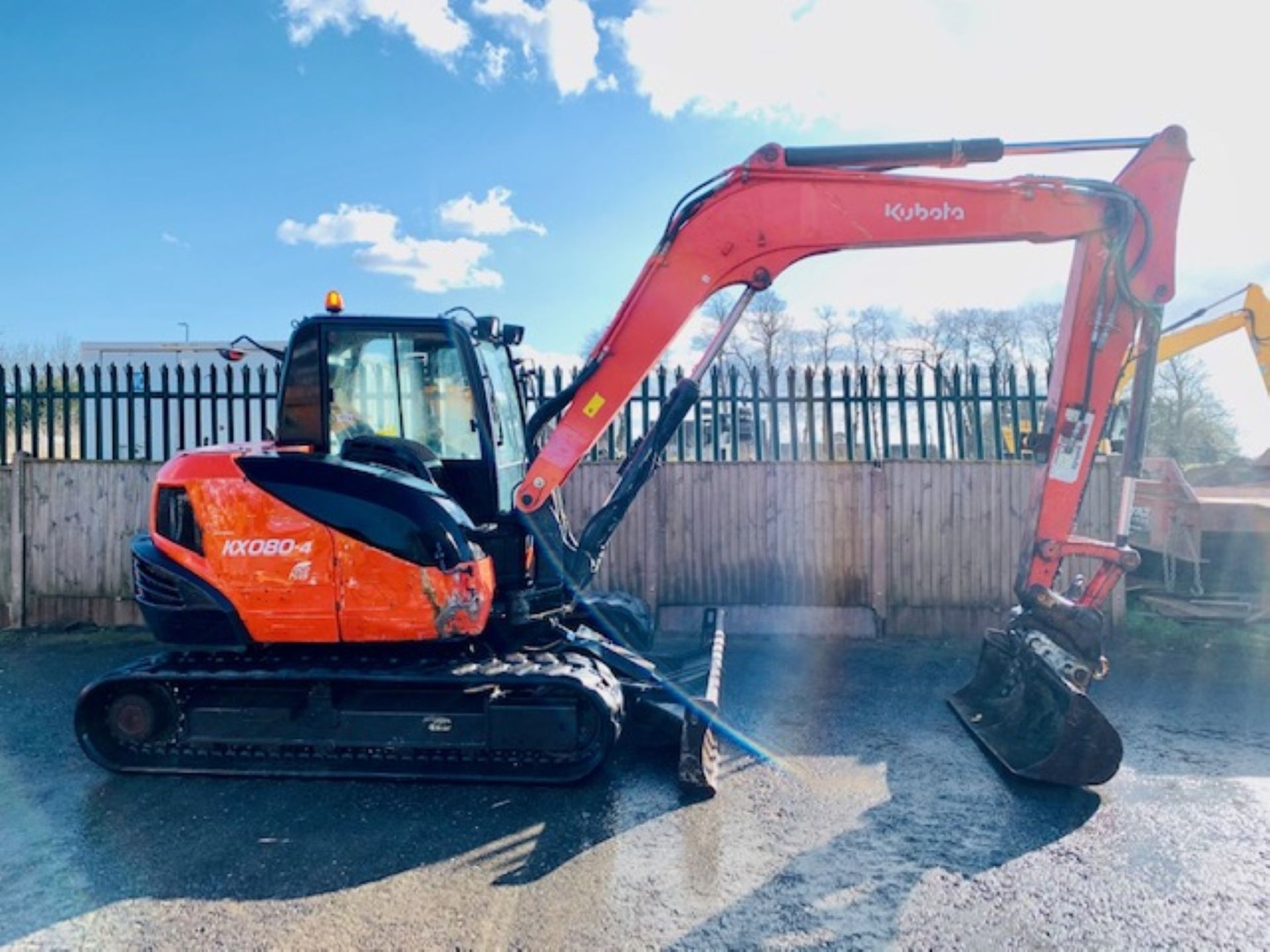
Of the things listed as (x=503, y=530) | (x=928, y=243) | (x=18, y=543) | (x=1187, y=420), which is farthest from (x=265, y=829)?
(x=1187, y=420)

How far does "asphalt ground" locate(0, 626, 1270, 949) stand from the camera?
126 inches

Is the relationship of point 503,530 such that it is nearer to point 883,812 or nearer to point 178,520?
point 178,520

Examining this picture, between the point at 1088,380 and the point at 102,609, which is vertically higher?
the point at 1088,380

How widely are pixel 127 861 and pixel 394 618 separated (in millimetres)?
1644

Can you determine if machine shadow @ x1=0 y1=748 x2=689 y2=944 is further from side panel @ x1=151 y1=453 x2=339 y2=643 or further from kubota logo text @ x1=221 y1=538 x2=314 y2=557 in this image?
kubota logo text @ x1=221 y1=538 x2=314 y2=557

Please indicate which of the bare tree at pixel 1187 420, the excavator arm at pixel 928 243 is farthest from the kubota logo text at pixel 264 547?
the bare tree at pixel 1187 420

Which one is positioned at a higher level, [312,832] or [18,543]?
[18,543]

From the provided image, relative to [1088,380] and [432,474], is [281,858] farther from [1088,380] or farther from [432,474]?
[1088,380]

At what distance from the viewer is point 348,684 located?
4516mm

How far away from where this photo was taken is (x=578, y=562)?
527cm

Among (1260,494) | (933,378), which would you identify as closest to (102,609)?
(933,378)

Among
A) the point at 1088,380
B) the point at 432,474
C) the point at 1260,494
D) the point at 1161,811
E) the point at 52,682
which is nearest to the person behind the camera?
the point at 1161,811

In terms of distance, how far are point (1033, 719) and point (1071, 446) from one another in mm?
1783

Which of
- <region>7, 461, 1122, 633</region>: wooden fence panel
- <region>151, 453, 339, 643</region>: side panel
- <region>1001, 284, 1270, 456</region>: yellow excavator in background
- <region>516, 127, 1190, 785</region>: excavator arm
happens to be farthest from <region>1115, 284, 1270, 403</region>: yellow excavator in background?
<region>151, 453, 339, 643</region>: side panel
